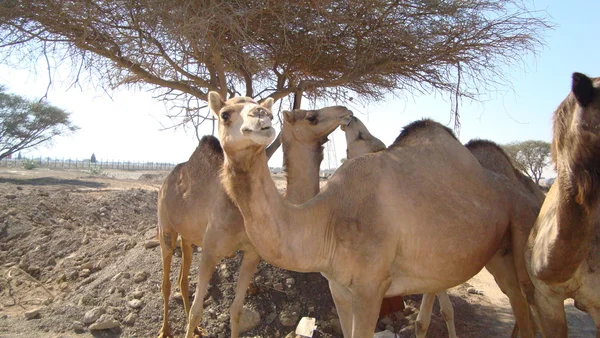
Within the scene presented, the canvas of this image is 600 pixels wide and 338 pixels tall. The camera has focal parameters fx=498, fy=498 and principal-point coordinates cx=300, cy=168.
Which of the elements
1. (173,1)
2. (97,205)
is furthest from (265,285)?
(97,205)

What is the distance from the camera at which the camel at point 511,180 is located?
4.48m

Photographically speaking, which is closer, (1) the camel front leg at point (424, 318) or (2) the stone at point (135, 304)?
(1) the camel front leg at point (424, 318)

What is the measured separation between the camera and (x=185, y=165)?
272 inches

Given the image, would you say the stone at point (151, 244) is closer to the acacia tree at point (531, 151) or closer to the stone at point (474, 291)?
the stone at point (474, 291)

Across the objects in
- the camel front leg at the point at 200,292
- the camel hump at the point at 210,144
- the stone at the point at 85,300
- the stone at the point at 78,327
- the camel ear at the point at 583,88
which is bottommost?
the stone at the point at 78,327

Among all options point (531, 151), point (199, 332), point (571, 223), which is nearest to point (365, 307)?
point (571, 223)

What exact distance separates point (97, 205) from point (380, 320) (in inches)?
356

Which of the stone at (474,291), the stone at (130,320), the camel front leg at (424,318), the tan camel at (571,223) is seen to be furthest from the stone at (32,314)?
the stone at (474,291)

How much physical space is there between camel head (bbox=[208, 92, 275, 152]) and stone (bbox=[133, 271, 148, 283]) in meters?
4.66

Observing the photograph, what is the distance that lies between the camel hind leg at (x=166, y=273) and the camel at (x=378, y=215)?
286 centimetres

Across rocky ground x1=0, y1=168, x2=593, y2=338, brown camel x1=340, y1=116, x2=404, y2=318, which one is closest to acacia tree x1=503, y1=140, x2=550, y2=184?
rocky ground x1=0, y1=168, x2=593, y2=338

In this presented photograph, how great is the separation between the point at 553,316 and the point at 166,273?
4595 mm

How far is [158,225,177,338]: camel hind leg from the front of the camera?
618 centimetres

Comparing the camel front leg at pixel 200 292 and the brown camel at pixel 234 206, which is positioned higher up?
the brown camel at pixel 234 206
